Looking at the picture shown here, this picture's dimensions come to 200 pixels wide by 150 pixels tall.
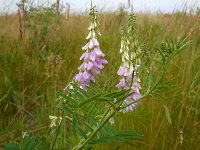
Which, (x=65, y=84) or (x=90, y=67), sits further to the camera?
(x=65, y=84)

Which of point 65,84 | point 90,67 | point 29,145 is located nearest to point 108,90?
point 90,67

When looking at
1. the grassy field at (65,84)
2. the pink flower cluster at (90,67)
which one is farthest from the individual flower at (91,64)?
the grassy field at (65,84)

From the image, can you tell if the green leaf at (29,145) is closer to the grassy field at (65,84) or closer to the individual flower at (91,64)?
the grassy field at (65,84)

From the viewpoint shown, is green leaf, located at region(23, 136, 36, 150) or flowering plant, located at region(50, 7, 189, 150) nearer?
flowering plant, located at region(50, 7, 189, 150)

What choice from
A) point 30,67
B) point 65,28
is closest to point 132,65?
point 30,67

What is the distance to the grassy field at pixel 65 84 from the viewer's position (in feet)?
5.24

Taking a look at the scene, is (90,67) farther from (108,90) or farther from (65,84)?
(65,84)

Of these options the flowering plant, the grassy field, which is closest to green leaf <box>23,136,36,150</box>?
the grassy field

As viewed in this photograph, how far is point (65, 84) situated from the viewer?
8.41ft

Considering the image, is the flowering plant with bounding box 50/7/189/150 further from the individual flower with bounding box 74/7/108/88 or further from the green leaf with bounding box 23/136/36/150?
the green leaf with bounding box 23/136/36/150

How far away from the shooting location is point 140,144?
160cm

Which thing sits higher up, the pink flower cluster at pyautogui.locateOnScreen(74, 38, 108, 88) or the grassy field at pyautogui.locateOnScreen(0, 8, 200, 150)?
the pink flower cluster at pyautogui.locateOnScreen(74, 38, 108, 88)

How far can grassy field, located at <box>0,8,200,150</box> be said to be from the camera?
62.9 inches

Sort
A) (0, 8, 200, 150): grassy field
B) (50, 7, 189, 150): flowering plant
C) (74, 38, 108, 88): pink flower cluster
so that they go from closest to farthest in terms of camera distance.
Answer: (50, 7, 189, 150): flowering plant < (74, 38, 108, 88): pink flower cluster < (0, 8, 200, 150): grassy field
